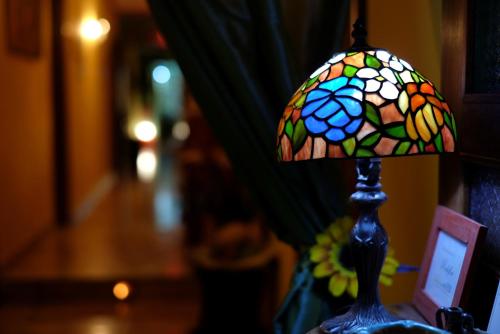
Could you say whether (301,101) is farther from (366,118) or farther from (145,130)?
(145,130)

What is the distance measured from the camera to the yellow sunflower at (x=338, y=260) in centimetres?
137

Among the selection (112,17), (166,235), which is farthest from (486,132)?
(112,17)

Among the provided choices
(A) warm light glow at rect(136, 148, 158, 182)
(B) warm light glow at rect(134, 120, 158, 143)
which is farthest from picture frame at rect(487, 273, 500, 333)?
(B) warm light glow at rect(134, 120, 158, 143)

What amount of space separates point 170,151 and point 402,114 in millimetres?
12720

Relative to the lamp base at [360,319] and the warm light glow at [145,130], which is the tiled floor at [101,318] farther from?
the warm light glow at [145,130]

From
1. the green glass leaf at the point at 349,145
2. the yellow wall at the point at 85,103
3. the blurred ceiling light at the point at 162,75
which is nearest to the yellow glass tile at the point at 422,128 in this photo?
the green glass leaf at the point at 349,145

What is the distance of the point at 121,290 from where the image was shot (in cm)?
415

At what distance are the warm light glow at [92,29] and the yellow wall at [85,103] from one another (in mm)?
70

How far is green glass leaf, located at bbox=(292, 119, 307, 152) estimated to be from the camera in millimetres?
979

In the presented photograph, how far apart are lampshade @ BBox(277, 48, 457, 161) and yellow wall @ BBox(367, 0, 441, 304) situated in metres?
0.42

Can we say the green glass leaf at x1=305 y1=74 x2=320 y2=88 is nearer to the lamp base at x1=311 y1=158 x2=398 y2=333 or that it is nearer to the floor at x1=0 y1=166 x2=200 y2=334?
the lamp base at x1=311 y1=158 x2=398 y2=333

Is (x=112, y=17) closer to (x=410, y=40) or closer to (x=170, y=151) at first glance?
(x=170, y=151)

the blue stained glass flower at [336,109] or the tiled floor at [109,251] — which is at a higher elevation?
the blue stained glass flower at [336,109]

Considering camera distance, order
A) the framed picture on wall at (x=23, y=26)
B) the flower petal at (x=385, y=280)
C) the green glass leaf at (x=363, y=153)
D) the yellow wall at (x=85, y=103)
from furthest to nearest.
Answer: the yellow wall at (x=85, y=103) → the framed picture on wall at (x=23, y=26) → the flower petal at (x=385, y=280) → the green glass leaf at (x=363, y=153)
